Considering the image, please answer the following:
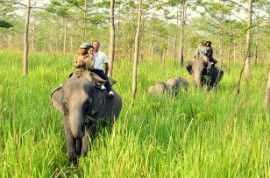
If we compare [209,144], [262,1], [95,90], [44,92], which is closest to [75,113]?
[95,90]

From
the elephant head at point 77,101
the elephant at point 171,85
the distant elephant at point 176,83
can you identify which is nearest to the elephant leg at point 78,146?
the elephant head at point 77,101

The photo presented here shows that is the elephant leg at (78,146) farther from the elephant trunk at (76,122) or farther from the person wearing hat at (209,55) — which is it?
the person wearing hat at (209,55)

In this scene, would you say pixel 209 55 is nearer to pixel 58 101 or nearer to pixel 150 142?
pixel 150 142

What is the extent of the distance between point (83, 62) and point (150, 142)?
65.4 inches

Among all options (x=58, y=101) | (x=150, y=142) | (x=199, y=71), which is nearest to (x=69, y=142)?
(x=58, y=101)

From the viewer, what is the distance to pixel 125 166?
2553mm

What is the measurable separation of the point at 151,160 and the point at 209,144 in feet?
2.17

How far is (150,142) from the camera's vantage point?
3.58m

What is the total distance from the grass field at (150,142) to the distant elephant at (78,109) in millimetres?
177

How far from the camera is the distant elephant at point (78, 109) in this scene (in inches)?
137

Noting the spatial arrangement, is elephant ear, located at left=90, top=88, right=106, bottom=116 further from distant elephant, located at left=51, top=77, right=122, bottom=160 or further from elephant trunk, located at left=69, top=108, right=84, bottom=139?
elephant trunk, located at left=69, top=108, right=84, bottom=139

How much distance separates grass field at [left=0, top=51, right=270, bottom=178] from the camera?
8.29ft

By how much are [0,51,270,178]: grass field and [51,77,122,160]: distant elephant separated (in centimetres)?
18

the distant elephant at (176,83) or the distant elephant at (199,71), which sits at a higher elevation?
the distant elephant at (199,71)
